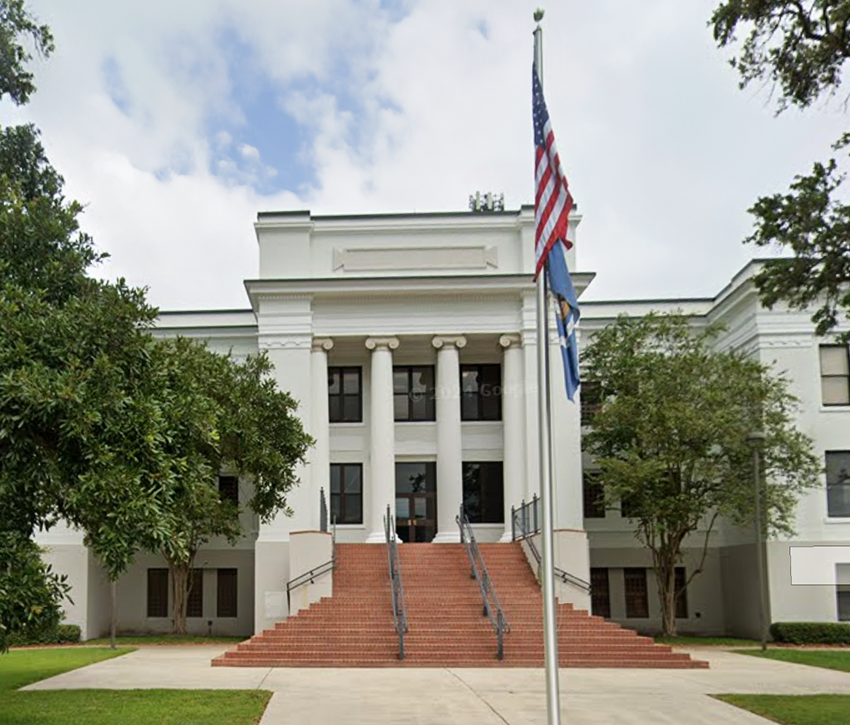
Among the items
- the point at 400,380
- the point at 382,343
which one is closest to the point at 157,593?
the point at 400,380

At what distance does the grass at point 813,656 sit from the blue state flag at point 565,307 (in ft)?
47.5

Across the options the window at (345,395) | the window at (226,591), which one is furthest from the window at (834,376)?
the window at (226,591)

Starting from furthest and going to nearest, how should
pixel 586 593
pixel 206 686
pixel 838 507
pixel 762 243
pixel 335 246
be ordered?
pixel 335 246 → pixel 838 507 → pixel 586 593 → pixel 206 686 → pixel 762 243

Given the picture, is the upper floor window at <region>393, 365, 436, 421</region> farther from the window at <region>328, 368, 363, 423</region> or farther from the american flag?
the american flag

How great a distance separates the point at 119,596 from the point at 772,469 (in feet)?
66.8

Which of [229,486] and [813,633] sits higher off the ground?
[229,486]

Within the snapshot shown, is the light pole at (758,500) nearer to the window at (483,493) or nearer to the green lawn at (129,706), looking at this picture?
the window at (483,493)

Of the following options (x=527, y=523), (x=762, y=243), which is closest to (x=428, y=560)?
(x=527, y=523)

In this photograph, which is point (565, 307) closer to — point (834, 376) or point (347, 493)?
point (834, 376)

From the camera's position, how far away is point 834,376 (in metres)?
31.5

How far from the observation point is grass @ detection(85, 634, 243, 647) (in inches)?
1172

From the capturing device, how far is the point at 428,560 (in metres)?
28.5

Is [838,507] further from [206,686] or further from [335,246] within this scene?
[206,686]

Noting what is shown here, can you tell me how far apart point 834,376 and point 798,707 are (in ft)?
59.3
